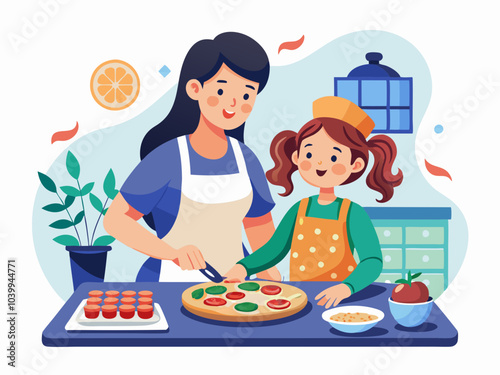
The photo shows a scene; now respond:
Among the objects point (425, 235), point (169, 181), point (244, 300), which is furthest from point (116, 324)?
point (425, 235)

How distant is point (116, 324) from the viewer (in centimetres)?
294

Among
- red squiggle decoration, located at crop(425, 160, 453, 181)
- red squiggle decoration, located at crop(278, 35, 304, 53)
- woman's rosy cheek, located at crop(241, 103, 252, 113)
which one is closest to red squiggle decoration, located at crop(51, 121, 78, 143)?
woman's rosy cheek, located at crop(241, 103, 252, 113)

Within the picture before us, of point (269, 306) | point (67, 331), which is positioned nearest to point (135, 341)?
A: point (67, 331)

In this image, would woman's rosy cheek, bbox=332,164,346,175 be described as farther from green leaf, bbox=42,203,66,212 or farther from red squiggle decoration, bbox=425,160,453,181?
green leaf, bbox=42,203,66,212

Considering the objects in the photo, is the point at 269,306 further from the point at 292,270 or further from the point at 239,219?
the point at 239,219

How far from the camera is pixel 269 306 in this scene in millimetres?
3045

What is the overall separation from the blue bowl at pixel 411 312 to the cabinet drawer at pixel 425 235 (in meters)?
1.44

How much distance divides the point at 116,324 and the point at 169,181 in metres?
1.12

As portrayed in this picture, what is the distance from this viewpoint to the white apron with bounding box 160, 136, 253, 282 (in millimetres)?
3904

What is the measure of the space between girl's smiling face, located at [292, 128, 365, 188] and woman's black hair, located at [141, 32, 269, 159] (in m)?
0.55

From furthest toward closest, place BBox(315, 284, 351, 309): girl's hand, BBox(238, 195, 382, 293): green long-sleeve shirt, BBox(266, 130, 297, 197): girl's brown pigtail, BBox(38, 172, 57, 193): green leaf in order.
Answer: BBox(38, 172, 57, 193): green leaf, BBox(266, 130, 297, 197): girl's brown pigtail, BBox(238, 195, 382, 293): green long-sleeve shirt, BBox(315, 284, 351, 309): girl's hand

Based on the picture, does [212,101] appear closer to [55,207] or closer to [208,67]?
[208,67]

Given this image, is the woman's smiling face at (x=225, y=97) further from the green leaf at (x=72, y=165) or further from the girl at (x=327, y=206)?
the green leaf at (x=72, y=165)

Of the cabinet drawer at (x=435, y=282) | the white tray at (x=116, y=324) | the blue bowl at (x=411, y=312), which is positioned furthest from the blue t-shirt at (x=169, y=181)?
the blue bowl at (x=411, y=312)
